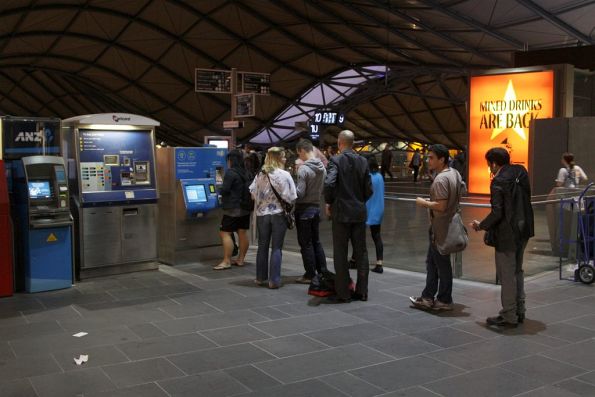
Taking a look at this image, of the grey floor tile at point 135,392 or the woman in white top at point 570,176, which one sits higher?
the woman in white top at point 570,176

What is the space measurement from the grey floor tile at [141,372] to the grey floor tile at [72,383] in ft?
0.25

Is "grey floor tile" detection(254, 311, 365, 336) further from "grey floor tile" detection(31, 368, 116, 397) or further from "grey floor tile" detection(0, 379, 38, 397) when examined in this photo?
"grey floor tile" detection(0, 379, 38, 397)

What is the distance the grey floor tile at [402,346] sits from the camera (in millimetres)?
5191

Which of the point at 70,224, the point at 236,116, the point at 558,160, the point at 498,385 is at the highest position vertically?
the point at 236,116

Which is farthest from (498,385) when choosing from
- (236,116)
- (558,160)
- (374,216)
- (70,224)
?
(558,160)

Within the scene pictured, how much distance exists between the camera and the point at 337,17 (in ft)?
94.1

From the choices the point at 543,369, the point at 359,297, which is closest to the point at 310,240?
the point at 359,297

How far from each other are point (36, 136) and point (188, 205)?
8.02ft

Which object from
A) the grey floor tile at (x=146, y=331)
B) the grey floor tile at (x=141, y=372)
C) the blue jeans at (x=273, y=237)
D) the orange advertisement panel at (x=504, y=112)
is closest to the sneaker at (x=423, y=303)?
the blue jeans at (x=273, y=237)

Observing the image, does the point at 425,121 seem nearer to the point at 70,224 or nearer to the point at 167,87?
the point at 167,87

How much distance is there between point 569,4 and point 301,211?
14.9 m

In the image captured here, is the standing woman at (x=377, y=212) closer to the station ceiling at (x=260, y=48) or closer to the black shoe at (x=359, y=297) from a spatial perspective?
the black shoe at (x=359, y=297)

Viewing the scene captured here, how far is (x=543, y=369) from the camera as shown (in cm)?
478

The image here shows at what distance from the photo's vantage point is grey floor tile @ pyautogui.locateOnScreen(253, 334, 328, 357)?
17.1 feet
